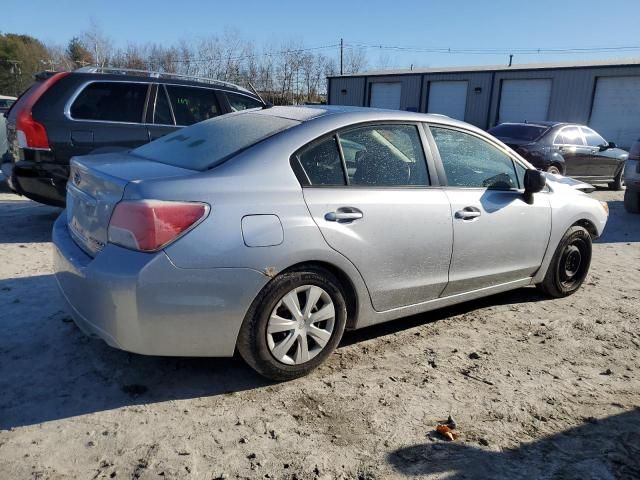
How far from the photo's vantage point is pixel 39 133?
5.75 m

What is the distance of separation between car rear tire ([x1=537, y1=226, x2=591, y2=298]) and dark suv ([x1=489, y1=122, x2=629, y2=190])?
20.8 feet

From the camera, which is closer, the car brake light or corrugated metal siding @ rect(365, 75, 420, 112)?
the car brake light

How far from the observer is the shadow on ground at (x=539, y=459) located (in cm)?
250

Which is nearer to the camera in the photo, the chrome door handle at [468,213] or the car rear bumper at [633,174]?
the chrome door handle at [468,213]

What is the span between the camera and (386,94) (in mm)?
34781

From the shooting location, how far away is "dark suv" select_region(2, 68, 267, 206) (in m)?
5.80

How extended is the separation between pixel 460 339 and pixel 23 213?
6.24 m

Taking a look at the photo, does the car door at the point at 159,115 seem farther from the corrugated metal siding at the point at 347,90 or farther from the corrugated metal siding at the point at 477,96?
the corrugated metal siding at the point at 347,90

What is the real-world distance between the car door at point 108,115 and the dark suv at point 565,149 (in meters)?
7.49

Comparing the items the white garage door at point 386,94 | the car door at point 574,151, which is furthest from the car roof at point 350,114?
the white garage door at point 386,94

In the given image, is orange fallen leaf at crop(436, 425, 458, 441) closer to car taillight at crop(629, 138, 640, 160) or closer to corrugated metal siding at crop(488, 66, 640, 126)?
car taillight at crop(629, 138, 640, 160)

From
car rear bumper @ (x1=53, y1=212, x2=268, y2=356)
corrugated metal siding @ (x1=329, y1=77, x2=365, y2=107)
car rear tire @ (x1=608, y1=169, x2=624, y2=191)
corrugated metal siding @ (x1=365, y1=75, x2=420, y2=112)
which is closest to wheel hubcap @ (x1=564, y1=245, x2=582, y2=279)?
car rear bumper @ (x1=53, y1=212, x2=268, y2=356)

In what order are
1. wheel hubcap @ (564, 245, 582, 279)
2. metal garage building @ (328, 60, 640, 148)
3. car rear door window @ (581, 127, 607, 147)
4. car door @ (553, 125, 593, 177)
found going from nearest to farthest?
wheel hubcap @ (564, 245, 582, 279) → car door @ (553, 125, 593, 177) → car rear door window @ (581, 127, 607, 147) → metal garage building @ (328, 60, 640, 148)

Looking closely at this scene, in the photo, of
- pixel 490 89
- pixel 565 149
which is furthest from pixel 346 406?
pixel 490 89
